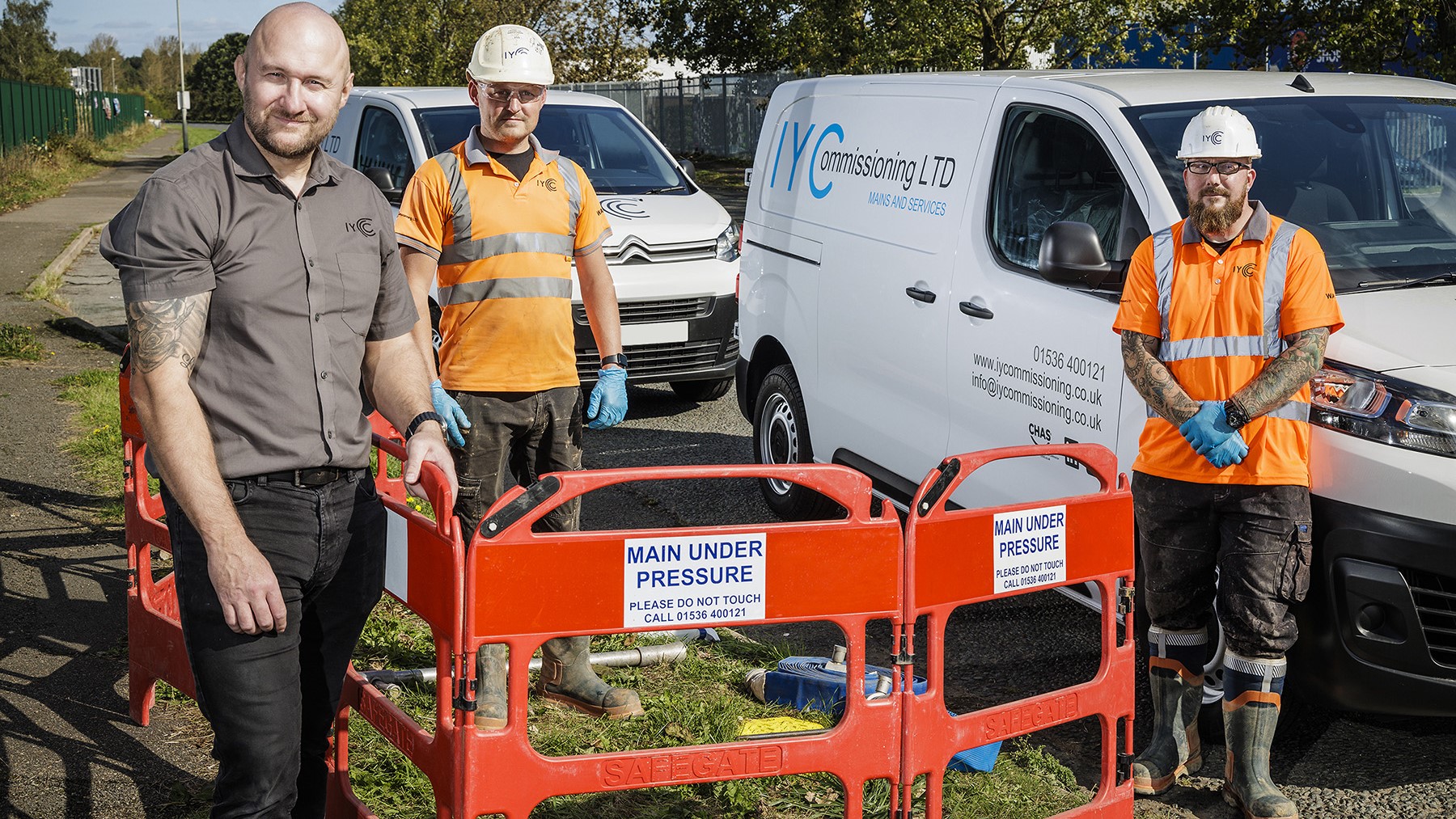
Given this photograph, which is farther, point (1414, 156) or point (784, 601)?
point (1414, 156)

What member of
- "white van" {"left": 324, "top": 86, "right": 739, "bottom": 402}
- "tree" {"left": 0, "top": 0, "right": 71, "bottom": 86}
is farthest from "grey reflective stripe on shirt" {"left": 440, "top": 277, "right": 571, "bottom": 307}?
"tree" {"left": 0, "top": 0, "right": 71, "bottom": 86}

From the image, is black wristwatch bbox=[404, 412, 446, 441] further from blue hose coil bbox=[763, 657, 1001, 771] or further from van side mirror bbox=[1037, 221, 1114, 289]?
van side mirror bbox=[1037, 221, 1114, 289]

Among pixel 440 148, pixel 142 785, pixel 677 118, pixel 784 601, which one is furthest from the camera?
pixel 677 118

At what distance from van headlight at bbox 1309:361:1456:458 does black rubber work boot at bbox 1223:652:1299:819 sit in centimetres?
69

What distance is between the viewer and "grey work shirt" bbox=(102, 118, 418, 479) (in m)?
2.54

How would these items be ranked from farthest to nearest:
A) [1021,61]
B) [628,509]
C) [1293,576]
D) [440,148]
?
[1021,61]
[440,148]
[628,509]
[1293,576]

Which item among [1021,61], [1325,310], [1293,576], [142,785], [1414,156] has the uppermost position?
[1021,61]

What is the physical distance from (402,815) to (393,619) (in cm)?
162

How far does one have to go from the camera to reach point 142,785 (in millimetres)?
4039

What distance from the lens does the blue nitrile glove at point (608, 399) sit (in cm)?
464

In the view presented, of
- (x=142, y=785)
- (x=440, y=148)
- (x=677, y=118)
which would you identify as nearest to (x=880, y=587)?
(x=142, y=785)

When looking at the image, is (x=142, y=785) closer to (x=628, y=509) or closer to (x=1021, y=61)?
(x=628, y=509)

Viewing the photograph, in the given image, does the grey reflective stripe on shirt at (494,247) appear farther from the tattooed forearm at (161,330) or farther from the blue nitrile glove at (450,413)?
the tattooed forearm at (161,330)

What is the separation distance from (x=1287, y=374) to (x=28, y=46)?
3745 inches
